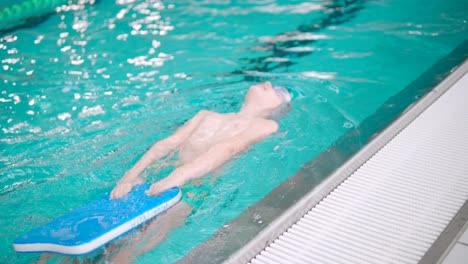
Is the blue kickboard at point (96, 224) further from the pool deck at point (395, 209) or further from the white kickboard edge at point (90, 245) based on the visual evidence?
the pool deck at point (395, 209)

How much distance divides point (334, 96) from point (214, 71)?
1792 millimetres

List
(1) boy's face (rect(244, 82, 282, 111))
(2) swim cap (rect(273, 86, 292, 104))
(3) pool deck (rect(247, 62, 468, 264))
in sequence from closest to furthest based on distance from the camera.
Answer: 1. (3) pool deck (rect(247, 62, 468, 264))
2. (1) boy's face (rect(244, 82, 282, 111))
3. (2) swim cap (rect(273, 86, 292, 104))

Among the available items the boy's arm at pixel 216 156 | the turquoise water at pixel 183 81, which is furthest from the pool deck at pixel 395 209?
the boy's arm at pixel 216 156

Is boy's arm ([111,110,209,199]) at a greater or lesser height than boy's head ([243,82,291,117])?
lesser

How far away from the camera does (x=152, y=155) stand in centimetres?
339

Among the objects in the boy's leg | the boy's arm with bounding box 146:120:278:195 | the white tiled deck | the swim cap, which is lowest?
the boy's leg

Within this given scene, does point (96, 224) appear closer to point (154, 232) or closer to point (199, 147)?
point (154, 232)

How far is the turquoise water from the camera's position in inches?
134

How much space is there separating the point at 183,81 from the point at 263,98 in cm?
178

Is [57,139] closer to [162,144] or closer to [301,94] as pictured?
[162,144]

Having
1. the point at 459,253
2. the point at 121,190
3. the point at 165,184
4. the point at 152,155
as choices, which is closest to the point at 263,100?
the point at 152,155

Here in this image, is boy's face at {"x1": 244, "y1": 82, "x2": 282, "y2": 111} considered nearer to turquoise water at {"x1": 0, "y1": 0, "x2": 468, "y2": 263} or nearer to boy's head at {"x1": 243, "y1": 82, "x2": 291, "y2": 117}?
boy's head at {"x1": 243, "y1": 82, "x2": 291, "y2": 117}

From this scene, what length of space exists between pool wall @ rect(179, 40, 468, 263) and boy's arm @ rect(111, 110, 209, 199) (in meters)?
0.84

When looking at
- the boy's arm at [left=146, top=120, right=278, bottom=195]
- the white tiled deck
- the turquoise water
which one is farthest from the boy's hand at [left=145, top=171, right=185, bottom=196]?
the white tiled deck
